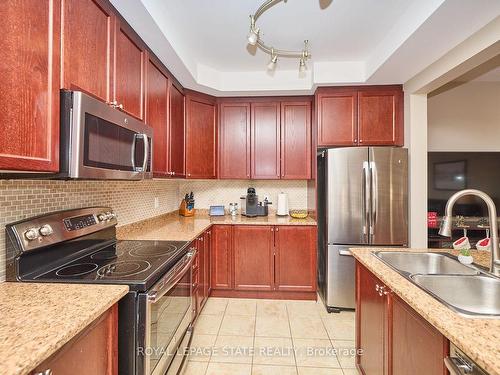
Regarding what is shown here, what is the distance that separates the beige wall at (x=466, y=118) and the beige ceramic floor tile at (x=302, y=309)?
7.81 feet

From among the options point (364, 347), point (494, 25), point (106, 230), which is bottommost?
point (364, 347)

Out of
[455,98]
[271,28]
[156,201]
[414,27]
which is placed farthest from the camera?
[455,98]

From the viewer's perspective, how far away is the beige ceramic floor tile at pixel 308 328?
86.7 inches

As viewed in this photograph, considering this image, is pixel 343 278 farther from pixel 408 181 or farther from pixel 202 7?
pixel 202 7

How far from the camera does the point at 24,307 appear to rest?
0.92m

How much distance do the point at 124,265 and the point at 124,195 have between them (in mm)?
936

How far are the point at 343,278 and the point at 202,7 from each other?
263 centimetres

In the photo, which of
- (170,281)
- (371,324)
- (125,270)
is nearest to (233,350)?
(170,281)

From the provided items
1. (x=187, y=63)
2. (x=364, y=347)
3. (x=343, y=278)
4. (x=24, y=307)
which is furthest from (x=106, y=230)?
(x=343, y=278)

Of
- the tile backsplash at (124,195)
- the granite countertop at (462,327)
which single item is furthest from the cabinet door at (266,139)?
the granite countertop at (462,327)

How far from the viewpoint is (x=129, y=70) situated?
168 centimetres

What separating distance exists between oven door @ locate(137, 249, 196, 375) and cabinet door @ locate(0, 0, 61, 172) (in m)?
0.72

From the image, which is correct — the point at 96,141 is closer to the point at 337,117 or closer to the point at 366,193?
the point at 366,193

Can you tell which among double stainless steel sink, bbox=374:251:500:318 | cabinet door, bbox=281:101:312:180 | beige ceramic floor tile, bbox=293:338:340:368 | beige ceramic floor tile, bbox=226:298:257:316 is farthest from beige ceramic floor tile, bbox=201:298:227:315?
double stainless steel sink, bbox=374:251:500:318
